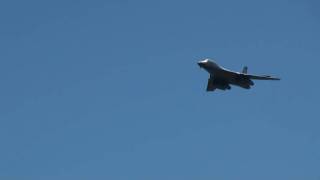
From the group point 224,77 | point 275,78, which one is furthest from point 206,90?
point 275,78

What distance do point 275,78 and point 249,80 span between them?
4804mm

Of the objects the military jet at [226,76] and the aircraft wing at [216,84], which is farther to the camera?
the aircraft wing at [216,84]

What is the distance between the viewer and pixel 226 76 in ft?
406

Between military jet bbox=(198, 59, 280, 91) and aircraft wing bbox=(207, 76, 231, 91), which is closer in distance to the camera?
military jet bbox=(198, 59, 280, 91)

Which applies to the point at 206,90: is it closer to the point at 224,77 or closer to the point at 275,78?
the point at 224,77

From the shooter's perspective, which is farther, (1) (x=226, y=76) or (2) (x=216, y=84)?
(2) (x=216, y=84)

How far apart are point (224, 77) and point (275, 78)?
9.19 m

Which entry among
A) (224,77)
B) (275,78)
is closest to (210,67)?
(224,77)

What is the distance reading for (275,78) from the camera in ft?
396

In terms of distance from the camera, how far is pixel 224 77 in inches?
4884

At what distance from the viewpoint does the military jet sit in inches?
4833

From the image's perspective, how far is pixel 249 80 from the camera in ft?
404

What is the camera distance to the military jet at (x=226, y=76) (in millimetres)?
122750

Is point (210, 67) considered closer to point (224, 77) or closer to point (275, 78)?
point (224, 77)
